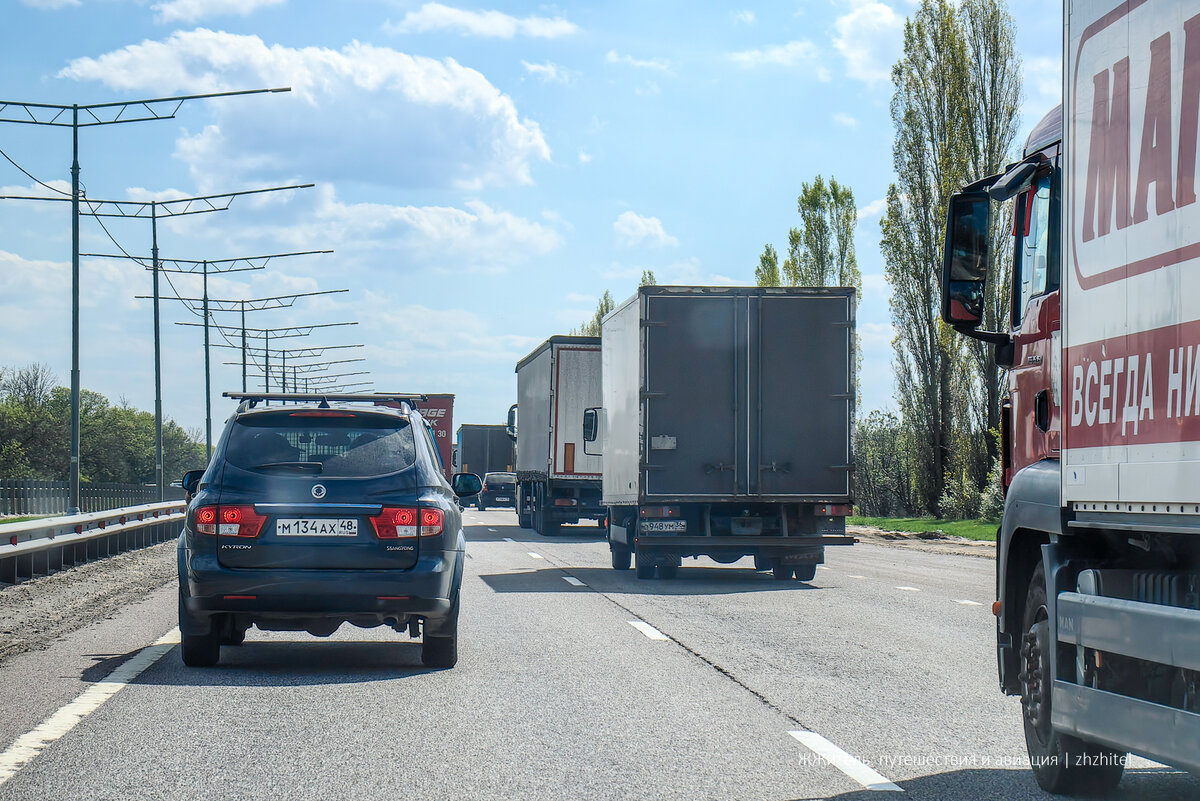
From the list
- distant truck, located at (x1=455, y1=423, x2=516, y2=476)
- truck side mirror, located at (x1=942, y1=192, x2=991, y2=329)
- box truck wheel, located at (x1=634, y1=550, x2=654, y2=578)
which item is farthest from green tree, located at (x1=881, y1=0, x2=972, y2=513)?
truck side mirror, located at (x1=942, y1=192, x2=991, y2=329)

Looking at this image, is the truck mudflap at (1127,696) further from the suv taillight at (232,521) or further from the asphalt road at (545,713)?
the suv taillight at (232,521)

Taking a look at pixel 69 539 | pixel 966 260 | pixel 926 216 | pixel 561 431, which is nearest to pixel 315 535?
pixel 966 260

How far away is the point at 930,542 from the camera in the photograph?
104 feet

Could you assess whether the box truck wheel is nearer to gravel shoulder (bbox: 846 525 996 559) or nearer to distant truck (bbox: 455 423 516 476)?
gravel shoulder (bbox: 846 525 996 559)

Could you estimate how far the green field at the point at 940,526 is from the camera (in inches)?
1298

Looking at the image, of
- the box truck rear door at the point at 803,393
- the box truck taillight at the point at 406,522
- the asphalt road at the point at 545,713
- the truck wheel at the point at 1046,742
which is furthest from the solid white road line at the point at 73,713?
the box truck rear door at the point at 803,393

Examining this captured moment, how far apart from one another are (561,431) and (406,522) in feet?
67.4

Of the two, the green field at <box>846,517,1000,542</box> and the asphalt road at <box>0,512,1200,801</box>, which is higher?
the asphalt road at <box>0,512,1200,801</box>

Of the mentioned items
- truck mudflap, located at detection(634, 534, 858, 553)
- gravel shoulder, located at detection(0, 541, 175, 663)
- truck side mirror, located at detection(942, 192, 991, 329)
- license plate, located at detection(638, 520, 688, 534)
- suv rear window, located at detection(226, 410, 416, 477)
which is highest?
truck side mirror, located at detection(942, 192, 991, 329)

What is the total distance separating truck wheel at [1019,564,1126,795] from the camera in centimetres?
580

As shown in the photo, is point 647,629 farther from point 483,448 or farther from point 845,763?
point 483,448

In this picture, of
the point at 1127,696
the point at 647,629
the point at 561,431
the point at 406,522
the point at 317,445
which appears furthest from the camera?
the point at 561,431

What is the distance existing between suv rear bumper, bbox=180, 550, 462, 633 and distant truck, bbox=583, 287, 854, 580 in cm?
825

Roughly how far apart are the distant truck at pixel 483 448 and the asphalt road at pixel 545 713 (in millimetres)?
42789
